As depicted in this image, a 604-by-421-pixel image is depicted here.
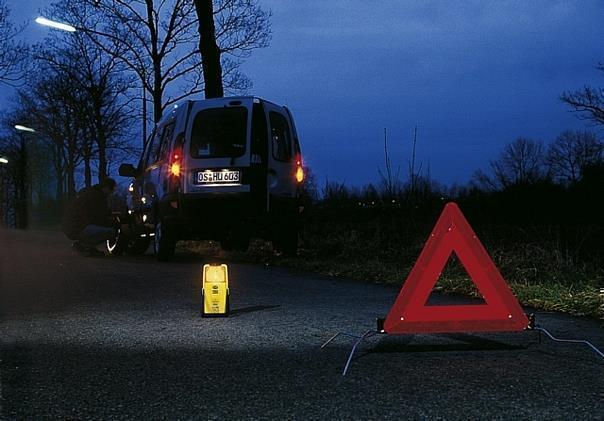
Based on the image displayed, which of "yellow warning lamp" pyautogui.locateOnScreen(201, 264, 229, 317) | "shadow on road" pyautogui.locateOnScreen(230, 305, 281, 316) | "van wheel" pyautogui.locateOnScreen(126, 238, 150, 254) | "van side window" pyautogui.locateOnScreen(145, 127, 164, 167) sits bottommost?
"shadow on road" pyautogui.locateOnScreen(230, 305, 281, 316)

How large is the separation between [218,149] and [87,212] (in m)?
4.33

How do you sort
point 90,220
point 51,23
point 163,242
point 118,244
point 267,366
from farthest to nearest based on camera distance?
point 51,23 < point 118,244 < point 90,220 < point 163,242 < point 267,366

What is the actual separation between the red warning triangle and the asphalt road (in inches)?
8.3

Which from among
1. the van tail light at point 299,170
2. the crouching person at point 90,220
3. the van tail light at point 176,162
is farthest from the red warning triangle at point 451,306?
the crouching person at point 90,220

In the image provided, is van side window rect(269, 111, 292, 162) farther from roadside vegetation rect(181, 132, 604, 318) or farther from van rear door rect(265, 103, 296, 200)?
roadside vegetation rect(181, 132, 604, 318)


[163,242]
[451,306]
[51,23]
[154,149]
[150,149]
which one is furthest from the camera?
[51,23]

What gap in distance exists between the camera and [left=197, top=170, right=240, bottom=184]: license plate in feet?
39.3

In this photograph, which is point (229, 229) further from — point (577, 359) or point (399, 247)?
point (577, 359)

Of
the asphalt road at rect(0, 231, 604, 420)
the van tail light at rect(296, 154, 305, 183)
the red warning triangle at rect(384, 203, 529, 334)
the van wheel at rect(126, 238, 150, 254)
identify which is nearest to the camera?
the asphalt road at rect(0, 231, 604, 420)

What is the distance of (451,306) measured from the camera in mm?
4934

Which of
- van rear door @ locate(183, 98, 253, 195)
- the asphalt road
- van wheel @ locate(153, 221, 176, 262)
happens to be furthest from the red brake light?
the asphalt road

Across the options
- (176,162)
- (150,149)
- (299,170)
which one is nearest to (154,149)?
(150,149)

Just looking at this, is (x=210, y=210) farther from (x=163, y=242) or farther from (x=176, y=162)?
(x=163, y=242)

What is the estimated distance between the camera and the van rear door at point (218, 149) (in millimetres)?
11945
